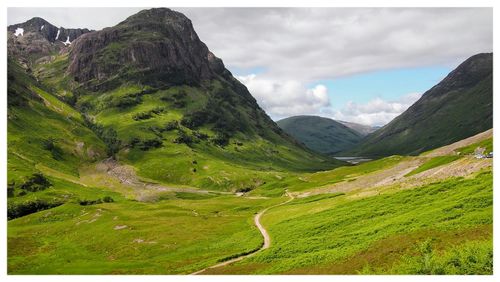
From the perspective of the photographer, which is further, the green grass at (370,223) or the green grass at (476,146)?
the green grass at (476,146)

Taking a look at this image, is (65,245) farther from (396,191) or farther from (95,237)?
(396,191)

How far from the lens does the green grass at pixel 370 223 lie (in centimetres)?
5512

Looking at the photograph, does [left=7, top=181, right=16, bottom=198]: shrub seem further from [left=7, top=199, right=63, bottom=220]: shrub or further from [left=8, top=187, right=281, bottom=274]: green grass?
[left=8, top=187, right=281, bottom=274]: green grass

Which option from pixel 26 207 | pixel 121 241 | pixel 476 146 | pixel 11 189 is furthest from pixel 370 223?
pixel 11 189

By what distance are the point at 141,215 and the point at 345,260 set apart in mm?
105565

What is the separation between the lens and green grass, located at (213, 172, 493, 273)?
2170 inches

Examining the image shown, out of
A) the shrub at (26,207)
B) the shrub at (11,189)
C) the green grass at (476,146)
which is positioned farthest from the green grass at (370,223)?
the shrub at (11,189)

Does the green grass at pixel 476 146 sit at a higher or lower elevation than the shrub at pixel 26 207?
lower

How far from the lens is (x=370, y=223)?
70.1 m

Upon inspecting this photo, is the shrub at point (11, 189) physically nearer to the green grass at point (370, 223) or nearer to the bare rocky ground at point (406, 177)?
the bare rocky ground at point (406, 177)

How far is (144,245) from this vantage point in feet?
324

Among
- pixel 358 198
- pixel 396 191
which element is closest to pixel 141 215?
pixel 358 198

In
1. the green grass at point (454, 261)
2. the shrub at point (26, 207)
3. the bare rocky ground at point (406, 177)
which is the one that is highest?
the shrub at point (26, 207)
